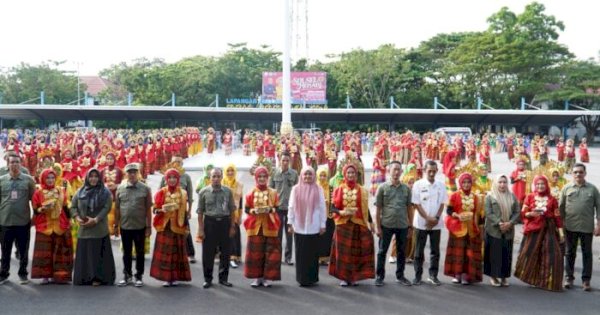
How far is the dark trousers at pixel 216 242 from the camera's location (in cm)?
737

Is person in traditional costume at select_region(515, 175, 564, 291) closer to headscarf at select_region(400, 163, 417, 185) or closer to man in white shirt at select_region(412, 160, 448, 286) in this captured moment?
man in white shirt at select_region(412, 160, 448, 286)

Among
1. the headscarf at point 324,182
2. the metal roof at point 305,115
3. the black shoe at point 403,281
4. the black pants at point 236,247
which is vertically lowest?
the black shoe at point 403,281

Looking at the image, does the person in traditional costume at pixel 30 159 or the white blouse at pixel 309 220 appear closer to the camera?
the white blouse at pixel 309 220

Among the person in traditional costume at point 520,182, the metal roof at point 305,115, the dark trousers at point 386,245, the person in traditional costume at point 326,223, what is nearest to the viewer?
the dark trousers at point 386,245

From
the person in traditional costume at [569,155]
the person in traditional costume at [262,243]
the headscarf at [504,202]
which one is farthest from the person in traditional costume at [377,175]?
the person in traditional costume at [569,155]

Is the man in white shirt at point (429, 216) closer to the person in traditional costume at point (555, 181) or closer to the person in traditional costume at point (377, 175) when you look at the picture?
the person in traditional costume at point (555, 181)

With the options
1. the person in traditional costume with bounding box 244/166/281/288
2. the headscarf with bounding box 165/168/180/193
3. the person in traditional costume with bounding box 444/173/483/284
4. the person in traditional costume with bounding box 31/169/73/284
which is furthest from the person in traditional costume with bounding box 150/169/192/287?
the person in traditional costume with bounding box 444/173/483/284

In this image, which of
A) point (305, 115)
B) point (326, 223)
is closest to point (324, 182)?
point (326, 223)

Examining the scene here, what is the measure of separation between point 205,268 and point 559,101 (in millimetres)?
47938

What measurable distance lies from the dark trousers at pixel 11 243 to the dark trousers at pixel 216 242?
2.05m

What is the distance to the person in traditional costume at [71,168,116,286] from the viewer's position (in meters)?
7.22

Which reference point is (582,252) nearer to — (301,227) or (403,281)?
(403,281)

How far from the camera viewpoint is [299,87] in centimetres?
4769

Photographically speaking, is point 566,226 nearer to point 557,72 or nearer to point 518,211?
point 518,211
